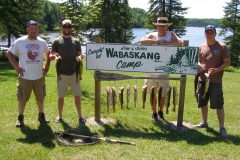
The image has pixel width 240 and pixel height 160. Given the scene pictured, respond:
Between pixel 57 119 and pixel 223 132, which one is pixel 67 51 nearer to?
pixel 57 119

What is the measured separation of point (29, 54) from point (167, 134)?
3.23 meters

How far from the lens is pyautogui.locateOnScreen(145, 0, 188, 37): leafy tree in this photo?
101 feet

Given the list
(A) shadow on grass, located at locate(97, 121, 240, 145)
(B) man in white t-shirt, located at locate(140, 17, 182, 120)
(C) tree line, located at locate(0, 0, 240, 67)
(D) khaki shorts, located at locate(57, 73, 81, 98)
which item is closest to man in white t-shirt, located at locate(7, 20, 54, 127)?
(D) khaki shorts, located at locate(57, 73, 81, 98)

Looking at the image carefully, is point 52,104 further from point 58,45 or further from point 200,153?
point 200,153

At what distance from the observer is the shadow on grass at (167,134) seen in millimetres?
5188

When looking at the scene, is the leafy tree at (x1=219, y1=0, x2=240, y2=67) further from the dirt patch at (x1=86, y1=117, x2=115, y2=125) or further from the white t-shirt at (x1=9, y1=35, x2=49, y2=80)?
the white t-shirt at (x1=9, y1=35, x2=49, y2=80)

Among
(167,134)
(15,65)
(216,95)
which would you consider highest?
(15,65)

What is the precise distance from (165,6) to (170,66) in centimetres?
2711

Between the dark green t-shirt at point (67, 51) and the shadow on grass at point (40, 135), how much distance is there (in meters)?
1.25

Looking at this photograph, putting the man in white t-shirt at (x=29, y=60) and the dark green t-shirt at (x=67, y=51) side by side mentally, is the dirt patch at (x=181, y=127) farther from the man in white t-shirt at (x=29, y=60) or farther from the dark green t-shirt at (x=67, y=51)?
the man in white t-shirt at (x=29, y=60)

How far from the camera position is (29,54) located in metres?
5.22

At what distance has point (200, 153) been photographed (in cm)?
461

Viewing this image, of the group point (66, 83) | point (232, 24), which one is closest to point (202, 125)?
point (66, 83)

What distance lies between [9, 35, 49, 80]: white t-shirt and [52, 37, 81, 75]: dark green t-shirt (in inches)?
12.1
